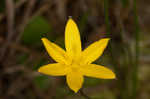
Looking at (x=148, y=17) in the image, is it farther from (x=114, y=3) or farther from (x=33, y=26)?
(x=33, y=26)

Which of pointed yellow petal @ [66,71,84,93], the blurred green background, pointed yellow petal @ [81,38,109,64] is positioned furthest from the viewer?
the blurred green background

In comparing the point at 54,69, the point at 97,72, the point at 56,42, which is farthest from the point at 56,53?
the point at 56,42

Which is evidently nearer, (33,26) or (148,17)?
(33,26)

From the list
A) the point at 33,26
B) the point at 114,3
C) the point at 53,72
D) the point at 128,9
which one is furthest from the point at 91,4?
the point at 53,72

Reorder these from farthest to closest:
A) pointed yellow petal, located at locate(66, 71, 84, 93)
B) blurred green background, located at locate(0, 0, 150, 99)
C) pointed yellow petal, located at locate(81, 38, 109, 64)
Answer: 1. blurred green background, located at locate(0, 0, 150, 99)
2. pointed yellow petal, located at locate(81, 38, 109, 64)
3. pointed yellow petal, located at locate(66, 71, 84, 93)

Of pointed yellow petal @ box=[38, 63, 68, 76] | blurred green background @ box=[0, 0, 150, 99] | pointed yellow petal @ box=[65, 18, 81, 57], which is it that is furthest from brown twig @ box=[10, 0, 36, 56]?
pointed yellow petal @ box=[38, 63, 68, 76]

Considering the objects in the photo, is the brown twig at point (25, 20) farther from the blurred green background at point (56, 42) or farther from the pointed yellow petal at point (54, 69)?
the pointed yellow petal at point (54, 69)

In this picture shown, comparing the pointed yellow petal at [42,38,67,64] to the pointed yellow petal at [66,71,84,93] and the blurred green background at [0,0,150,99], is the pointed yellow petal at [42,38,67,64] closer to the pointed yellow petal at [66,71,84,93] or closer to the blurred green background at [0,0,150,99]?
the pointed yellow petal at [66,71,84,93]
